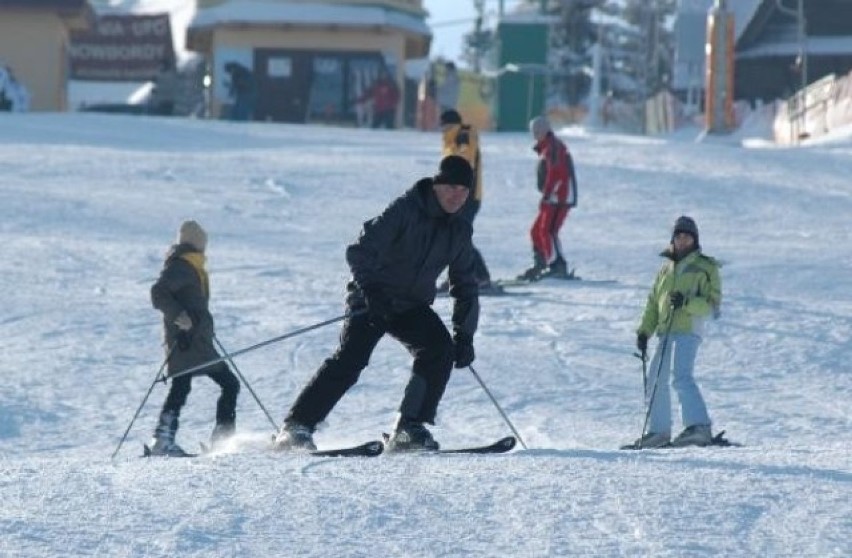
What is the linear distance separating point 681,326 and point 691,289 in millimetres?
209

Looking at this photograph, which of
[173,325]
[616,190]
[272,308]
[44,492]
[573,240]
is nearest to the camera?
[44,492]

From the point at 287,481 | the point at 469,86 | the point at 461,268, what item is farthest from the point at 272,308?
the point at 469,86

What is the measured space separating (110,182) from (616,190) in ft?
19.7

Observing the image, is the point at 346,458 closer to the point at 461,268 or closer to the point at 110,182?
the point at 461,268

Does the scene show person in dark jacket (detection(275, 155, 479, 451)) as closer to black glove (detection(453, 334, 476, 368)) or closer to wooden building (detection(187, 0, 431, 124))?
black glove (detection(453, 334, 476, 368))

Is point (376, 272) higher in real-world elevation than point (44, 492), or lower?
higher

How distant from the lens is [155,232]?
20219 millimetres

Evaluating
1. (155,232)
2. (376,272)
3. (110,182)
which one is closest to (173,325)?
(376,272)

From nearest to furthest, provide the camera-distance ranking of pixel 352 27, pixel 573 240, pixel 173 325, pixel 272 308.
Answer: pixel 173 325
pixel 272 308
pixel 573 240
pixel 352 27

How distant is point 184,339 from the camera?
10.4 m

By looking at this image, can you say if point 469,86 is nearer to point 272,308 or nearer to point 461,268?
point 272,308

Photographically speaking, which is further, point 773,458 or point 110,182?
point 110,182

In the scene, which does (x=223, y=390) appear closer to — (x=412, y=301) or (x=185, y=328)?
(x=185, y=328)

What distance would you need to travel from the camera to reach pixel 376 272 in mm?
8188
